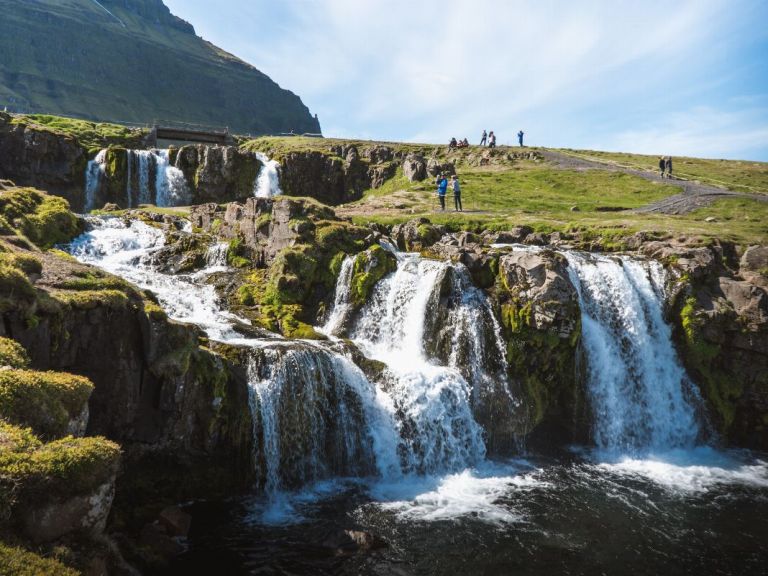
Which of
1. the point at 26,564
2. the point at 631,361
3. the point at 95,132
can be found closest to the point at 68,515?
the point at 26,564

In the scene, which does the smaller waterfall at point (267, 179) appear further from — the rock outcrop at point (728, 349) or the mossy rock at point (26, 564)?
the mossy rock at point (26, 564)

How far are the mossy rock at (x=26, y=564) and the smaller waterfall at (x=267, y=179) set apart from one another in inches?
2317

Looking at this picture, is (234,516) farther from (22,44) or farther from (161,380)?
(22,44)

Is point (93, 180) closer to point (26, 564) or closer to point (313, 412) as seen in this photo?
point (313, 412)

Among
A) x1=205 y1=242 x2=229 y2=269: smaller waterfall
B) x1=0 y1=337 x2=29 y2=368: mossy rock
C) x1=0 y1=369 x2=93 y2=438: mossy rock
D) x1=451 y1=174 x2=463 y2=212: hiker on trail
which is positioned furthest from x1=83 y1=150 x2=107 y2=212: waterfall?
x1=0 y1=369 x2=93 y2=438: mossy rock

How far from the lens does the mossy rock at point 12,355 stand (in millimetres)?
10941

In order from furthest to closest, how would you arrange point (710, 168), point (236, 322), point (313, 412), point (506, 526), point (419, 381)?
point (710, 168), point (236, 322), point (419, 381), point (313, 412), point (506, 526)

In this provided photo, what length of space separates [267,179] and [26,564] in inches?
2408

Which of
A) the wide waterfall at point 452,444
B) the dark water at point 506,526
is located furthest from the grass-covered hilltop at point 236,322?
the dark water at point 506,526

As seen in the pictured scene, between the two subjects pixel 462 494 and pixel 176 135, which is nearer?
pixel 462 494

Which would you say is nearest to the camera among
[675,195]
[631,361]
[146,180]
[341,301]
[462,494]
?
[462,494]

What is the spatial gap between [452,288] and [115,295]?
1694 centimetres

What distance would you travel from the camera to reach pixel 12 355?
440 inches

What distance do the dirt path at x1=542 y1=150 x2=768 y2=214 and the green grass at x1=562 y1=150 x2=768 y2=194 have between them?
430 centimetres
